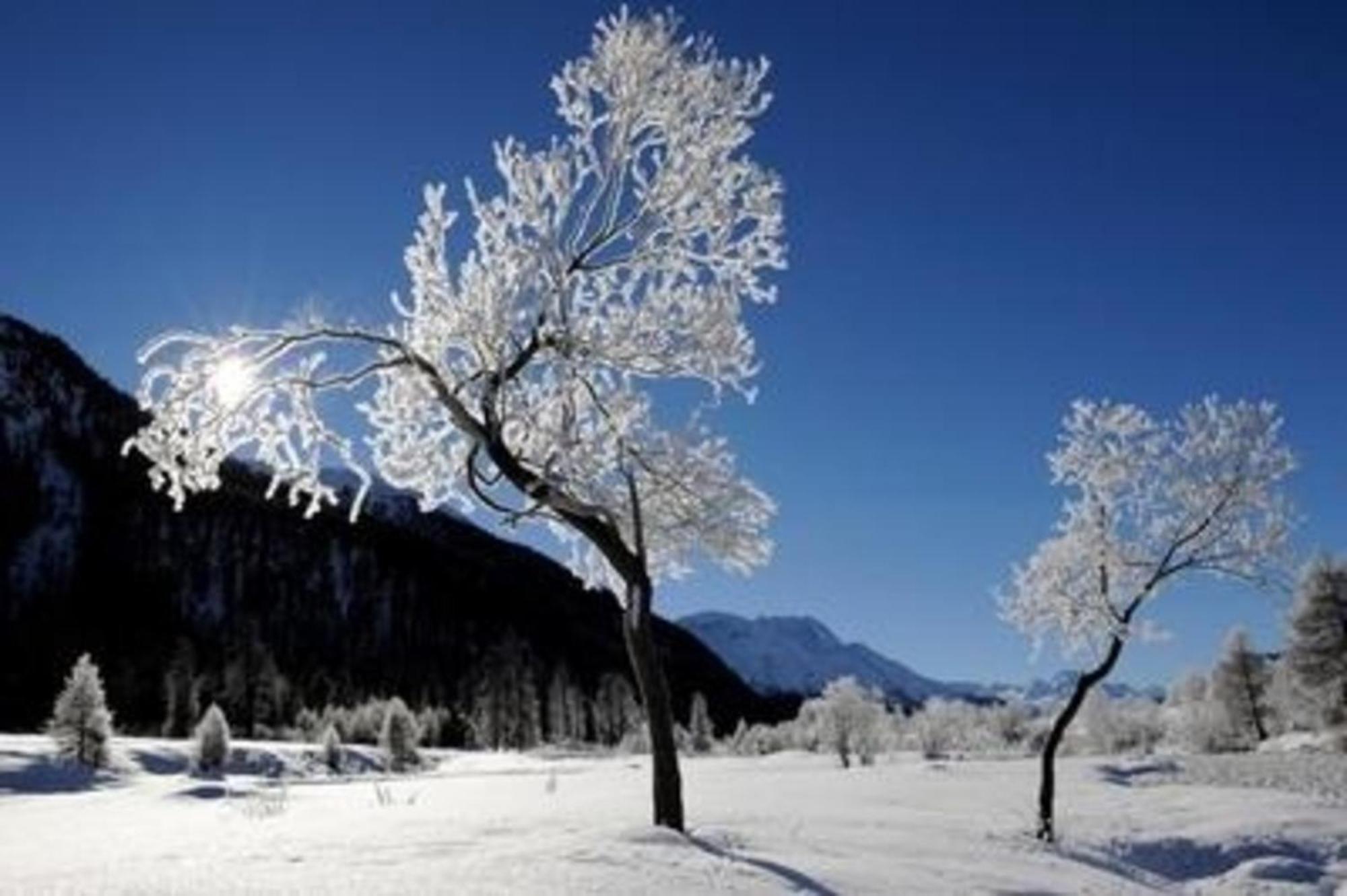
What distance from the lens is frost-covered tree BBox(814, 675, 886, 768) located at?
115m

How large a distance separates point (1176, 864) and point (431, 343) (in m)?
21.6

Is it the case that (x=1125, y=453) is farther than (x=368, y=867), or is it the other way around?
(x=1125, y=453)

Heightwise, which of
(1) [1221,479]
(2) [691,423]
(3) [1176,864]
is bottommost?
(3) [1176,864]

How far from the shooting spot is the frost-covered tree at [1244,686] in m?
111

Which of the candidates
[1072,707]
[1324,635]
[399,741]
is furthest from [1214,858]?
[399,741]

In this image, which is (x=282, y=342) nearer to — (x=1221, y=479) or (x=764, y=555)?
(x=764, y=555)

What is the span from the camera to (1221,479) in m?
37.3

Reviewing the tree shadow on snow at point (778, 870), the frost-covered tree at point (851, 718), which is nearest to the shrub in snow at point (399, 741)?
the frost-covered tree at point (851, 718)

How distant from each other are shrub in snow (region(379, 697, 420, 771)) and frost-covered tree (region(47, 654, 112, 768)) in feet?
83.3

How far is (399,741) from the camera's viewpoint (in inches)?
4232

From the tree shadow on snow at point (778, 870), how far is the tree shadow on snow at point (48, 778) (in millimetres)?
54634

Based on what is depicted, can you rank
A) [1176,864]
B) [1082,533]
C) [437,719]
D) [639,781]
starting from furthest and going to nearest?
[437,719], [639,781], [1082,533], [1176,864]

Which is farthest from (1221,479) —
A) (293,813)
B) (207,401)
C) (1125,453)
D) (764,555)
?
(207,401)

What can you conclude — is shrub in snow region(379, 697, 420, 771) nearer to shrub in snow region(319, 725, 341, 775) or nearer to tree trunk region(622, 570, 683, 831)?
shrub in snow region(319, 725, 341, 775)
